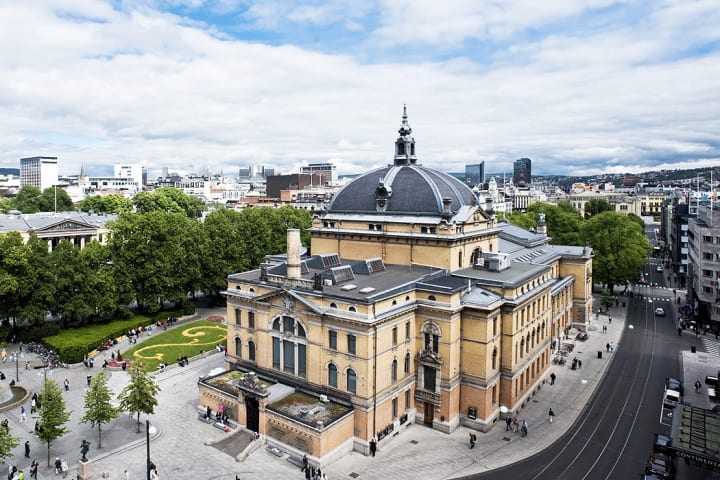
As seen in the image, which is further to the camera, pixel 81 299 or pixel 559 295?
pixel 559 295

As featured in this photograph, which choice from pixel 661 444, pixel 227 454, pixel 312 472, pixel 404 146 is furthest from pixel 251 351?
pixel 661 444

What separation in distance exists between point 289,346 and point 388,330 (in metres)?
9.68

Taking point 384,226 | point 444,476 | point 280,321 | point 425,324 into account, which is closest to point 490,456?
point 444,476

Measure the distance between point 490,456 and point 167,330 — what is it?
48.4 meters

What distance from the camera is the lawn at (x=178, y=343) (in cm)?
6009

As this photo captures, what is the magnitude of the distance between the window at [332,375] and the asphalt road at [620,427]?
43.5ft

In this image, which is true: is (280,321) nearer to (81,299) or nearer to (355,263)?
(355,263)

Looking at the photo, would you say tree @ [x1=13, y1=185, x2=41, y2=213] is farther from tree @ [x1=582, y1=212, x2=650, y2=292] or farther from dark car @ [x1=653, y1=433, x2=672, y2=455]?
dark car @ [x1=653, y1=433, x2=672, y2=455]

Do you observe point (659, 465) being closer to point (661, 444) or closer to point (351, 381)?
point (661, 444)

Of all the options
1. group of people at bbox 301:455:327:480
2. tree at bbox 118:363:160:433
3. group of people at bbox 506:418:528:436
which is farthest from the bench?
group of people at bbox 506:418:528:436

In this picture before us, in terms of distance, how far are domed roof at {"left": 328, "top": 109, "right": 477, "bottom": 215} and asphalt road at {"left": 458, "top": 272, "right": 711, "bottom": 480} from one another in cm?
2370

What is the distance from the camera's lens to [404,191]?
2143 inches

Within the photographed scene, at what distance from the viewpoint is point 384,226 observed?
53469mm

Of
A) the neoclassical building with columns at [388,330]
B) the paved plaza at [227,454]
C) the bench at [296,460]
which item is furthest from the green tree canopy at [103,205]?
the bench at [296,460]
